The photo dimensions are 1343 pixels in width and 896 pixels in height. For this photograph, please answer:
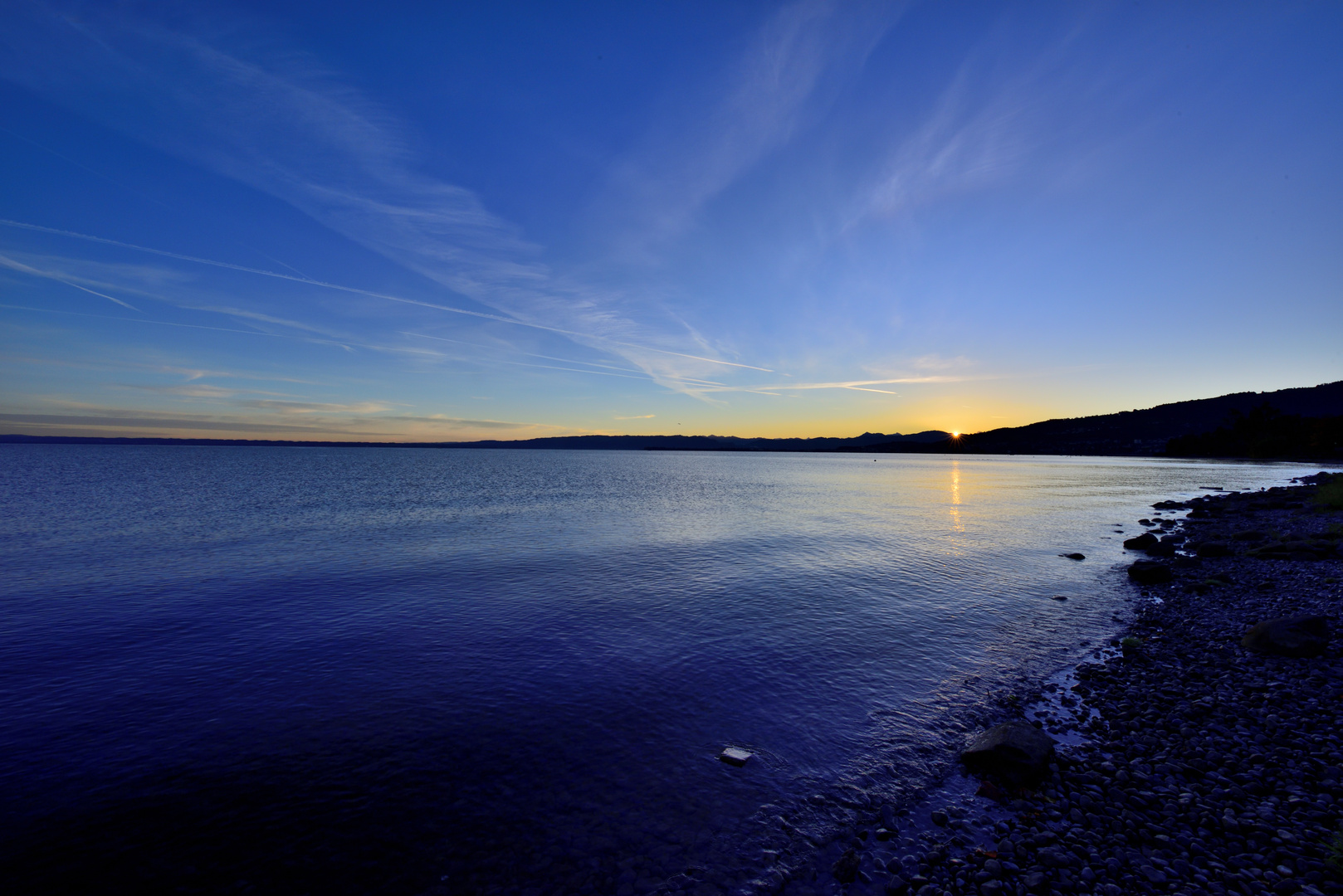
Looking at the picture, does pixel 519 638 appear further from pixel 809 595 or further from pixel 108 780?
pixel 809 595

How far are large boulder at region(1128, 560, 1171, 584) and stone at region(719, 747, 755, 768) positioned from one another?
2752 centimetres

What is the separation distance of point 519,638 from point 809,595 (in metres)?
14.4

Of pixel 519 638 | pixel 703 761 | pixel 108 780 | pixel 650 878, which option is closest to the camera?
pixel 650 878

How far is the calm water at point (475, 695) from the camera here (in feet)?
33.0

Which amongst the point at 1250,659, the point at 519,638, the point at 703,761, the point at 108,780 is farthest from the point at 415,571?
the point at 1250,659

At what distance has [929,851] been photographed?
9523 millimetres

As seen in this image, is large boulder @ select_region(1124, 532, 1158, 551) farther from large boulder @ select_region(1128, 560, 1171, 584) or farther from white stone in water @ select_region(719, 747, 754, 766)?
white stone in water @ select_region(719, 747, 754, 766)

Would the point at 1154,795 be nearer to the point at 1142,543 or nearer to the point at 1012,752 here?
the point at 1012,752

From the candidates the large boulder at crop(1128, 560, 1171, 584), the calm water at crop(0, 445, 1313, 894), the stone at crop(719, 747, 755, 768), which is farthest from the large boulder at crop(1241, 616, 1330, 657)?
the stone at crop(719, 747, 755, 768)

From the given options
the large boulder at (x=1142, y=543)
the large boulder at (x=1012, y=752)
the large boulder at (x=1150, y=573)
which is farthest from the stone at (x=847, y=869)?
the large boulder at (x=1142, y=543)

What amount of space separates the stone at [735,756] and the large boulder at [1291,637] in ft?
57.2

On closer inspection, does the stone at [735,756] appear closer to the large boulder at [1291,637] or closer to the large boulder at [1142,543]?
the large boulder at [1291,637]

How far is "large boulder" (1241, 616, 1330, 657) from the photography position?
1639 cm

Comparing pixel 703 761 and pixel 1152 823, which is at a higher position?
pixel 1152 823
